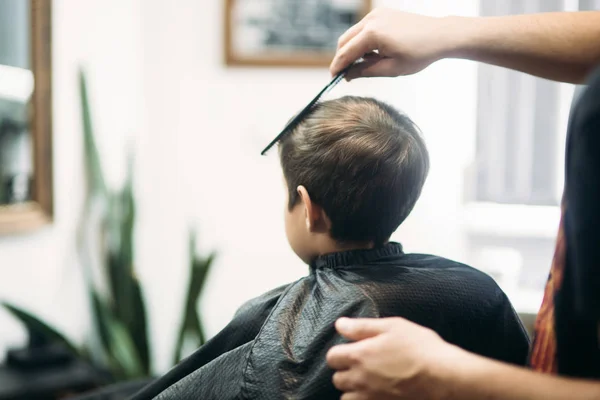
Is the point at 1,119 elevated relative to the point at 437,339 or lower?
elevated

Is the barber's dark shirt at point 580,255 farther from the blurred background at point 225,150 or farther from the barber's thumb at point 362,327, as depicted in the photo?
the blurred background at point 225,150

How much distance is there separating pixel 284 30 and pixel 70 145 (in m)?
1.03

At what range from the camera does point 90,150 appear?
247 centimetres

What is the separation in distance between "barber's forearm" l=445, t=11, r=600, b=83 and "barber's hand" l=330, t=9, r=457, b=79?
0.06 ft

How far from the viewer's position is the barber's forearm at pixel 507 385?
2.09 feet

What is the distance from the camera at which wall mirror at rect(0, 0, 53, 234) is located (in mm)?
2156

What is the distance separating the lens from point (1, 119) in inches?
84.4

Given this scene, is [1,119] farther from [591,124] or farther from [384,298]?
[591,124]

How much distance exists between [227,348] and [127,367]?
1397 mm

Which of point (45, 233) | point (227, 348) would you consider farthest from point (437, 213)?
point (227, 348)

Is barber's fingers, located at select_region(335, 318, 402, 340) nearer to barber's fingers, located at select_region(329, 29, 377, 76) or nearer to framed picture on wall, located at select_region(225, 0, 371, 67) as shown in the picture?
barber's fingers, located at select_region(329, 29, 377, 76)

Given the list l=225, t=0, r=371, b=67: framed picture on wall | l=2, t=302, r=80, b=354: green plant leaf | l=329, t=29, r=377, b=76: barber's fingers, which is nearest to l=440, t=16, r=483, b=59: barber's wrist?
l=329, t=29, r=377, b=76: barber's fingers

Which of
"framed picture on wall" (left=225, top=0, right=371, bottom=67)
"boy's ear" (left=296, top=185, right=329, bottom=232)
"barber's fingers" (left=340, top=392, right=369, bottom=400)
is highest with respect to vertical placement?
"framed picture on wall" (left=225, top=0, right=371, bottom=67)

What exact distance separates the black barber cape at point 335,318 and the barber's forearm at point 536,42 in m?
0.35
